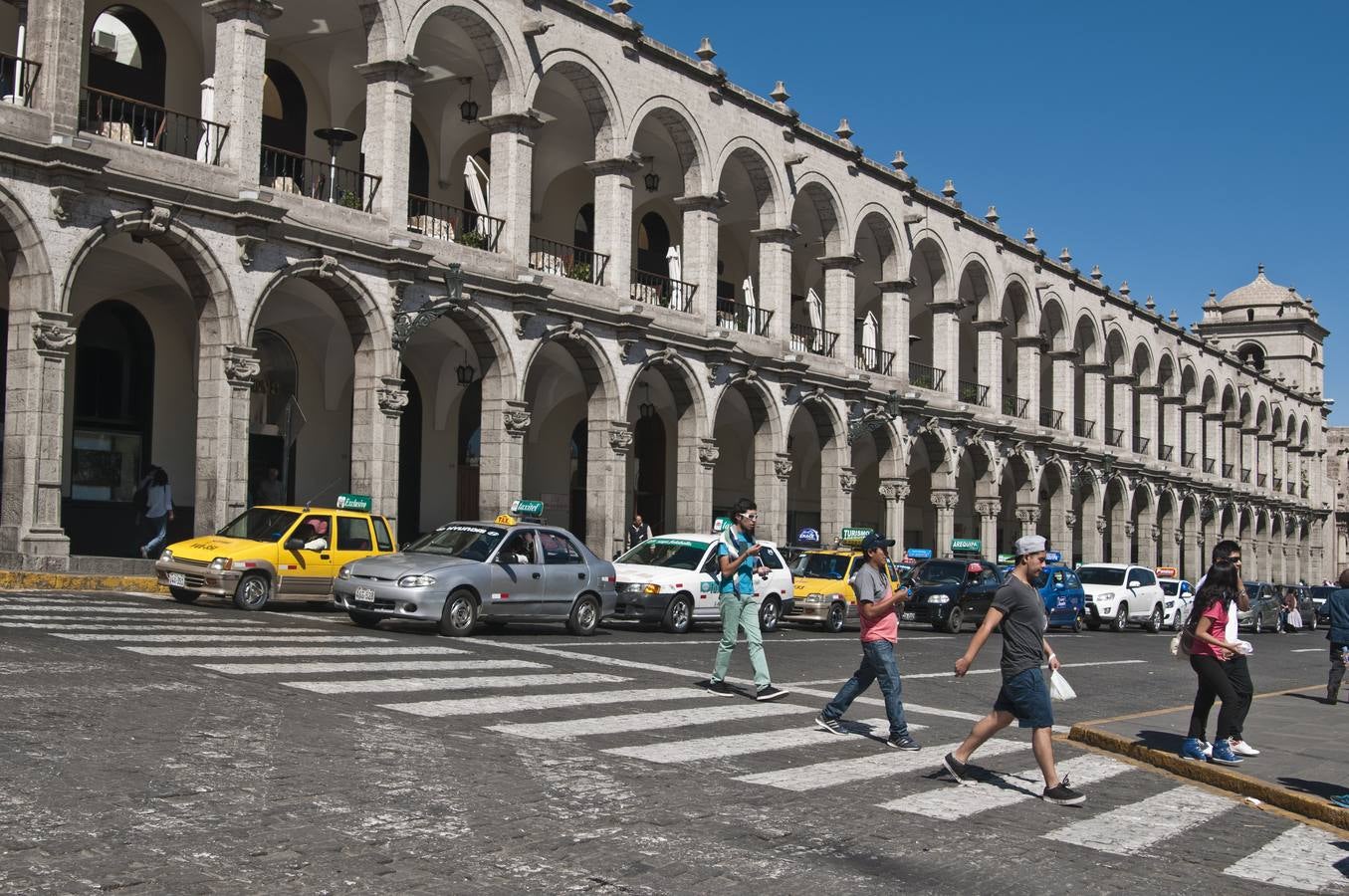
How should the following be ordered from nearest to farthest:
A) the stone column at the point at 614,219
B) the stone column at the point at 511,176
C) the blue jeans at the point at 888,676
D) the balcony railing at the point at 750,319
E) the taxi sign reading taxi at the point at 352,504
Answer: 1. the blue jeans at the point at 888,676
2. the taxi sign reading taxi at the point at 352,504
3. the stone column at the point at 511,176
4. the stone column at the point at 614,219
5. the balcony railing at the point at 750,319

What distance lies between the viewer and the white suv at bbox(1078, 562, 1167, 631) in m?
35.3

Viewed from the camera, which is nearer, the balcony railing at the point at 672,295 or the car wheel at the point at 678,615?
the car wheel at the point at 678,615

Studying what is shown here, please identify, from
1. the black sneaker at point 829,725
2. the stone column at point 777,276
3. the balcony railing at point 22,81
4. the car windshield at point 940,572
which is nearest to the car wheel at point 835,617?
the car windshield at point 940,572

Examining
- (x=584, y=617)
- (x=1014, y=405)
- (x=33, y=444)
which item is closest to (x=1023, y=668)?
(x=584, y=617)

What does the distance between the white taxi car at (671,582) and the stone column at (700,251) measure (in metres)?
10.6

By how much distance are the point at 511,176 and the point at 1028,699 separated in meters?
21.1

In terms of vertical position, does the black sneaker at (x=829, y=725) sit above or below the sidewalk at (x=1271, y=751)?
above

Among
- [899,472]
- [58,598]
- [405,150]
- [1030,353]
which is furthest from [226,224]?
[1030,353]

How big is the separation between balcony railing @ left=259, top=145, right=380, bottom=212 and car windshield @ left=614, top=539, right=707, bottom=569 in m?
8.39

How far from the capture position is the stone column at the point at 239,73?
22625mm

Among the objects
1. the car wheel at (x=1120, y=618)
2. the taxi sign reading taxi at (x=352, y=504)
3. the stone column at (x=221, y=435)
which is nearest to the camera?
the taxi sign reading taxi at (x=352, y=504)

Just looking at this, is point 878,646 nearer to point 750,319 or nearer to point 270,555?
point 270,555

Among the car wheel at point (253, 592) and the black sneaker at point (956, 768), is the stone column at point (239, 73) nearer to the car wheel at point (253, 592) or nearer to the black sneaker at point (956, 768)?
the car wheel at point (253, 592)

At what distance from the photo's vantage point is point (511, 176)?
2780 cm
